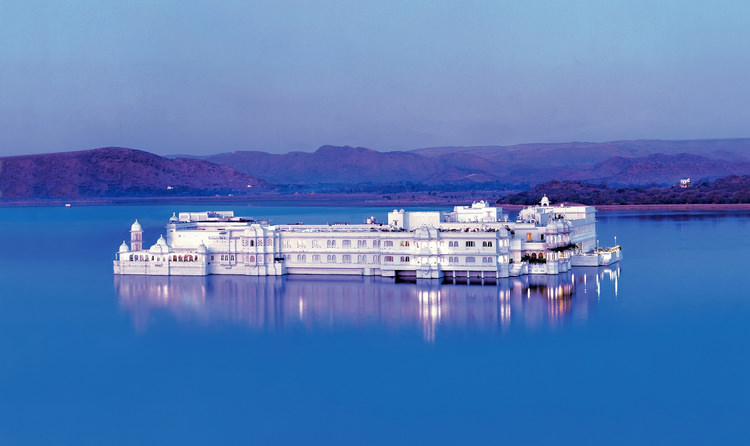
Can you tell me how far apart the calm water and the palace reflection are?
0.46ft

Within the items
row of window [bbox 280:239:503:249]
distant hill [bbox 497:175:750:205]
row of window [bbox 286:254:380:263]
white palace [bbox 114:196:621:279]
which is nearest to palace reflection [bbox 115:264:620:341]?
white palace [bbox 114:196:621:279]

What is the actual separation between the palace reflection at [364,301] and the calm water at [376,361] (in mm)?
141

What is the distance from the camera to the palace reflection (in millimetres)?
30156

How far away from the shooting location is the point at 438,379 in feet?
74.9

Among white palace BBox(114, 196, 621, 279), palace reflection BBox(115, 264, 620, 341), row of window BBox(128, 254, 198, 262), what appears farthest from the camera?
row of window BBox(128, 254, 198, 262)

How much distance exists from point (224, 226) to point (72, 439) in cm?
2459

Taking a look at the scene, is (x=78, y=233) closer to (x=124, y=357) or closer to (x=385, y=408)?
(x=124, y=357)

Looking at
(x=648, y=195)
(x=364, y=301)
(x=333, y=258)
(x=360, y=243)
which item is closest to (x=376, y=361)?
(x=364, y=301)

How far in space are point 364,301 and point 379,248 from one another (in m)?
6.62

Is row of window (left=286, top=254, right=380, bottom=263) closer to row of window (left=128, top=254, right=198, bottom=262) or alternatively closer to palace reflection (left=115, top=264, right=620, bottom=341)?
palace reflection (left=115, top=264, right=620, bottom=341)

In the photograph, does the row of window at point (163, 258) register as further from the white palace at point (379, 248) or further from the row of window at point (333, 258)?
the row of window at point (333, 258)

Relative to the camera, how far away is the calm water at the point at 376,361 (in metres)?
19.4

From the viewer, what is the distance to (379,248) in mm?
40000

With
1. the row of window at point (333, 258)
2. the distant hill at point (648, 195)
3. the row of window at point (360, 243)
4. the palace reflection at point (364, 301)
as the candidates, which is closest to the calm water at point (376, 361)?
the palace reflection at point (364, 301)
